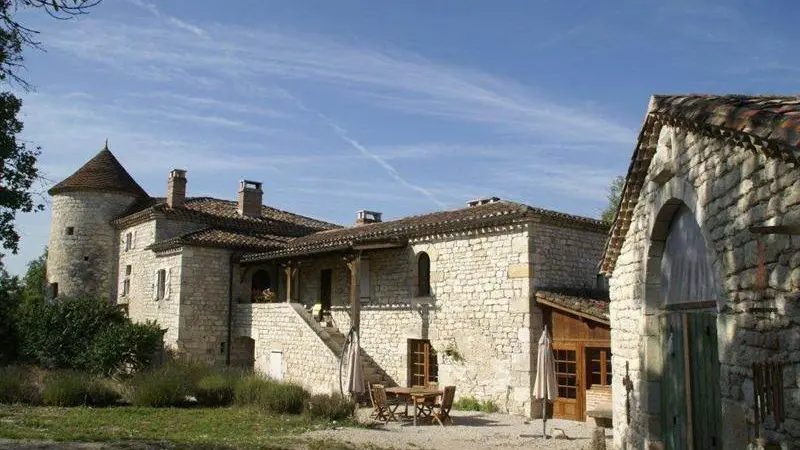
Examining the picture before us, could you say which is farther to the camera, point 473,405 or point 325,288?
point 325,288

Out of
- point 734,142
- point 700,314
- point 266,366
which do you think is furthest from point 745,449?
point 266,366

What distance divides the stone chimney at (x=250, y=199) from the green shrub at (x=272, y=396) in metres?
10.5

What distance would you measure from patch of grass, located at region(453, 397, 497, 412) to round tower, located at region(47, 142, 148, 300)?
16403mm

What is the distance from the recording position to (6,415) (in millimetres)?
12773

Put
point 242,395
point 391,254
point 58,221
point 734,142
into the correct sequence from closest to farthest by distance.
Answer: point 734,142 → point 242,395 → point 391,254 → point 58,221

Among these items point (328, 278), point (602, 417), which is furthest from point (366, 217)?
point (602, 417)

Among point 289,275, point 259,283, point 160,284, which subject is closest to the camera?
point 289,275

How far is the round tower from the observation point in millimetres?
25453

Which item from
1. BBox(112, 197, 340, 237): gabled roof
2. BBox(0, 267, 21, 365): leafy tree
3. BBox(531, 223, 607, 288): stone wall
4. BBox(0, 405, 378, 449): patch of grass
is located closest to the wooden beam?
BBox(0, 405, 378, 449): patch of grass

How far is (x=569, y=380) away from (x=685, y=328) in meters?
7.73

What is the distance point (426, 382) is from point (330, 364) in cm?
250

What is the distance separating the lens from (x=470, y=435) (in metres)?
11.7

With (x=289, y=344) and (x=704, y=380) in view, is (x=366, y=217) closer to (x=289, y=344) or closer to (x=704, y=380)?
(x=289, y=344)

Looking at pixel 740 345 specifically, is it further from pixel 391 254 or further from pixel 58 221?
pixel 58 221
